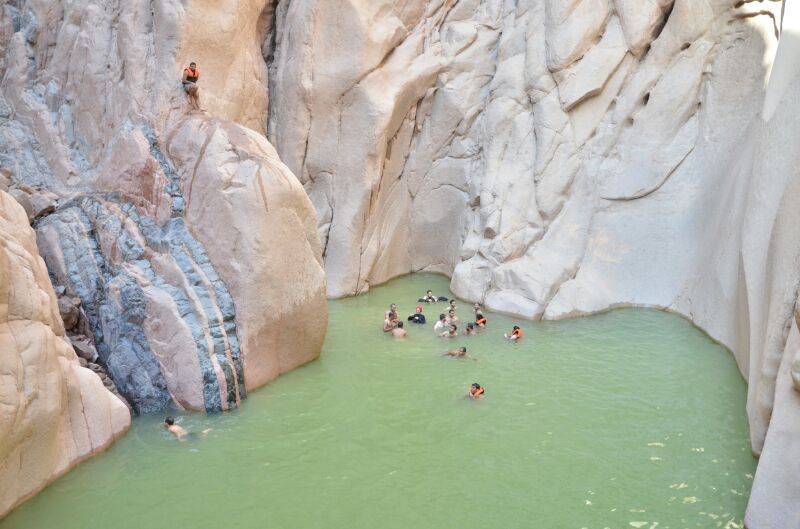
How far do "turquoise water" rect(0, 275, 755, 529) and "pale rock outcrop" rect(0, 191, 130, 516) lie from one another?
30 centimetres

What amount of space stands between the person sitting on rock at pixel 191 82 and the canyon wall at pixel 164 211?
0.62 ft

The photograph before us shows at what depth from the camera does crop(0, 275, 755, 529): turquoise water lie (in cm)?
764

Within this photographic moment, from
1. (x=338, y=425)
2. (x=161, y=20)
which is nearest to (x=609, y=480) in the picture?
(x=338, y=425)

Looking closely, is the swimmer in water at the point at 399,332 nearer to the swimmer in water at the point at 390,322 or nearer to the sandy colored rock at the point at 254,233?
Answer: the swimmer in water at the point at 390,322

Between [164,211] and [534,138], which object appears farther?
[534,138]

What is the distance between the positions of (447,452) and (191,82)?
858 centimetres

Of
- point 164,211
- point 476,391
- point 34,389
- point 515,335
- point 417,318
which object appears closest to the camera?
point 34,389

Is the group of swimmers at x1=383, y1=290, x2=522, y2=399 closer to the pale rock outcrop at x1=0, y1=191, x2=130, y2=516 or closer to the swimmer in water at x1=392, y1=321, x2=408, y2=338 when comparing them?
the swimmer in water at x1=392, y1=321, x2=408, y2=338

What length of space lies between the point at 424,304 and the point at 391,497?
355 inches

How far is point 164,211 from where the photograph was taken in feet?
37.5

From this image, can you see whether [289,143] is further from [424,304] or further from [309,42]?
[424,304]

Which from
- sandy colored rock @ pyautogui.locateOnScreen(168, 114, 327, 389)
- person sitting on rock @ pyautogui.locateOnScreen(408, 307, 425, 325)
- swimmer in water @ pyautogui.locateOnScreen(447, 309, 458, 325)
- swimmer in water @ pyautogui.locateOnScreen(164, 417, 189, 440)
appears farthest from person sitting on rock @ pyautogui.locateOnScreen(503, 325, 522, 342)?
swimmer in water @ pyautogui.locateOnScreen(164, 417, 189, 440)

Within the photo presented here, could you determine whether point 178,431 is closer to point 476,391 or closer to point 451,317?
point 476,391

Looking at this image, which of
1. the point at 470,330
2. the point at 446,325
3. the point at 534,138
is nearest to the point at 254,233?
the point at 446,325
